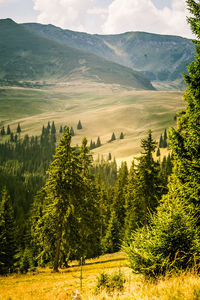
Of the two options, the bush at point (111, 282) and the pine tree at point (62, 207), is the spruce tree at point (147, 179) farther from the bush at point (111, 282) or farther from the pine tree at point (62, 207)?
the bush at point (111, 282)

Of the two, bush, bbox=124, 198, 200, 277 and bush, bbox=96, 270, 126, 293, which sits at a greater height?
bush, bbox=124, 198, 200, 277

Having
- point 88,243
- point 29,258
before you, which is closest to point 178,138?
point 88,243

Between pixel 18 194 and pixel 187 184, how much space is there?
12110 cm

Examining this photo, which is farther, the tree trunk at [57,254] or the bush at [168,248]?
the tree trunk at [57,254]

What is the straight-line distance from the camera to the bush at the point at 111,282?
336 inches

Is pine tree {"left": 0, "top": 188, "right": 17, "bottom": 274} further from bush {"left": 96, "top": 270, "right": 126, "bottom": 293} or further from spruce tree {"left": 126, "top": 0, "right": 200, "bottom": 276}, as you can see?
spruce tree {"left": 126, "top": 0, "right": 200, "bottom": 276}

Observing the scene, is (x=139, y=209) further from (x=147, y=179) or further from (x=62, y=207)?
(x=62, y=207)

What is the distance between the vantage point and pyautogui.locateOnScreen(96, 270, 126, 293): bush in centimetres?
853

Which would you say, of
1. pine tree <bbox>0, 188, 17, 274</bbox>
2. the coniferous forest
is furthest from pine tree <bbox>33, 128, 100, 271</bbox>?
pine tree <bbox>0, 188, 17, 274</bbox>

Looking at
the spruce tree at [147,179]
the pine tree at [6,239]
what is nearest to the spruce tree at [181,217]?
the spruce tree at [147,179]

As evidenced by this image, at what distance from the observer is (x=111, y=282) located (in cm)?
881

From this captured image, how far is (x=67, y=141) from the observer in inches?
896

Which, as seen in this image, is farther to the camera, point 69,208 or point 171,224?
point 69,208

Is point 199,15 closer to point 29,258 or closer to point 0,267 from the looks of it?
point 0,267
